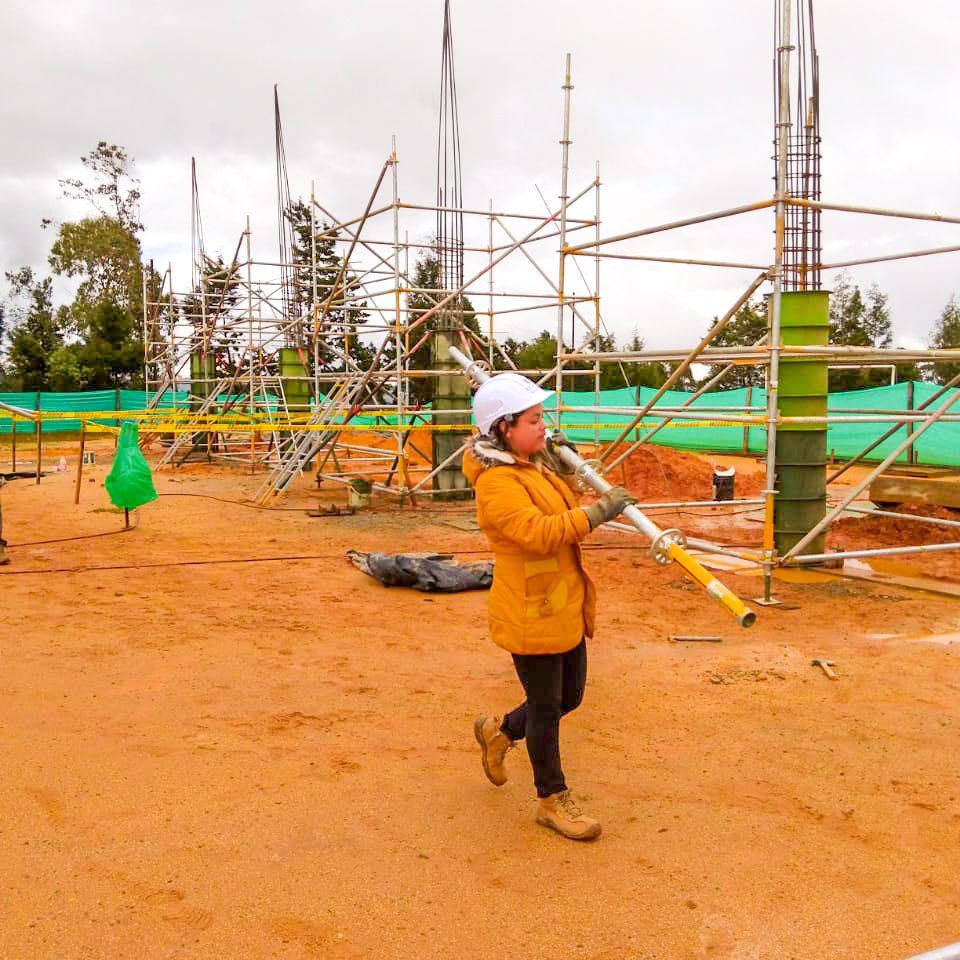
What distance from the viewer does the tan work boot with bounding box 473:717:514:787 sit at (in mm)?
3279

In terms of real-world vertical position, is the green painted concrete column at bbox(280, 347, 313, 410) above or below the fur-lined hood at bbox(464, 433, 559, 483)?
above

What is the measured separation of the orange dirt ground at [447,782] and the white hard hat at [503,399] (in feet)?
4.82

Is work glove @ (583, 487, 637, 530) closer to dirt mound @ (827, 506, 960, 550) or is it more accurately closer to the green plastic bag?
dirt mound @ (827, 506, 960, 550)

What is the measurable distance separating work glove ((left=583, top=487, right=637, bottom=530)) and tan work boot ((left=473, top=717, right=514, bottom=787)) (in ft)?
3.05

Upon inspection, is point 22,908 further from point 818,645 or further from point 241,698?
point 818,645

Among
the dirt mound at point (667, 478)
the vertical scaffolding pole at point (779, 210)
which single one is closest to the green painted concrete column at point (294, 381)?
the dirt mound at point (667, 478)

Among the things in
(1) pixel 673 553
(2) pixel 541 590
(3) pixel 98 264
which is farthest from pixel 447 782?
(3) pixel 98 264

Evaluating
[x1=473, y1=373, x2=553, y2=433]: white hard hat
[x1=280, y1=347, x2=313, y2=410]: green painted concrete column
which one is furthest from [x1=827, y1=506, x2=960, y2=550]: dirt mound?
[x1=280, y1=347, x2=313, y2=410]: green painted concrete column

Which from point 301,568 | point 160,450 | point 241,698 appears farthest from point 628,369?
point 241,698

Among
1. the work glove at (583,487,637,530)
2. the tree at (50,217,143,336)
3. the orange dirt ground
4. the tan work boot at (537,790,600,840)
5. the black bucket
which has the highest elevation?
the tree at (50,217,143,336)

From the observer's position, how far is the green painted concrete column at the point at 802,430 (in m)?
7.22

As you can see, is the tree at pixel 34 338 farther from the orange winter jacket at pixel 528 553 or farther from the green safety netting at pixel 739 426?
the orange winter jacket at pixel 528 553

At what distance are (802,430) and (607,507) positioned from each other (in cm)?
510

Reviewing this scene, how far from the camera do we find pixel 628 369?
2988 centimetres
